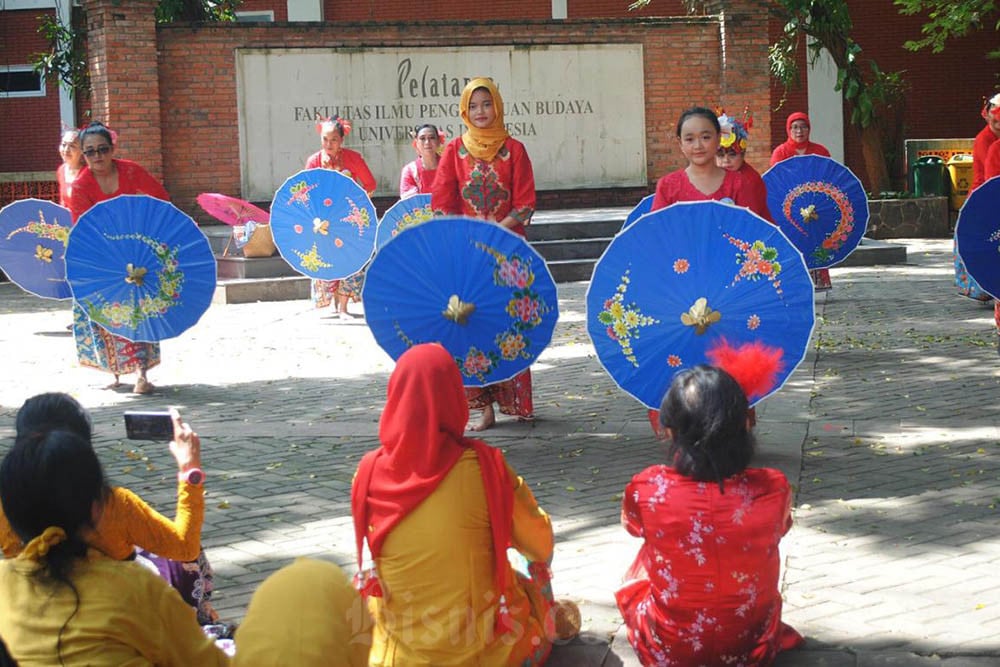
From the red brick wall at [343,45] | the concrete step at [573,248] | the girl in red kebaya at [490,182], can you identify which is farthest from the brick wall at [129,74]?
the girl in red kebaya at [490,182]

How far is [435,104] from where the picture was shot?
765 inches

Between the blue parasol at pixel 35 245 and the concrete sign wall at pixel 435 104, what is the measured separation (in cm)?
589

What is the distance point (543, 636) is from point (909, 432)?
4014mm

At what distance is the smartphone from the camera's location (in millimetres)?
3727

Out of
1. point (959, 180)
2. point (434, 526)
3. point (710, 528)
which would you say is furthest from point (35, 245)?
point (959, 180)

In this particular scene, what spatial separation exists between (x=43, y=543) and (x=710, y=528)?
6.37 ft

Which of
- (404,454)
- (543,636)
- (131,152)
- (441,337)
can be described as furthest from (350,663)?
(131,152)

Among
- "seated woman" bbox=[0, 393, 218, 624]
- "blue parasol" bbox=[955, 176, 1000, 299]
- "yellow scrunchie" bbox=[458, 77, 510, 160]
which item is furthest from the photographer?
"blue parasol" bbox=[955, 176, 1000, 299]

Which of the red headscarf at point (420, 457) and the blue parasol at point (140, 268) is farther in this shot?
the blue parasol at point (140, 268)

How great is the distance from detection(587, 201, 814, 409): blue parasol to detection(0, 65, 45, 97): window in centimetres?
2411

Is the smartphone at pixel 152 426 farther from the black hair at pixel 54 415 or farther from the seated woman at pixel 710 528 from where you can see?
the seated woman at pixel 710 528

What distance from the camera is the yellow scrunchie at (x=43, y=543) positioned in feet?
9.73

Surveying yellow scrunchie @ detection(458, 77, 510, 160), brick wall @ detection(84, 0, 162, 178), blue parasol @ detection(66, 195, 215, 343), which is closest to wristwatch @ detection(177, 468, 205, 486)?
yellow scrunchie @ detection(458, 77, 510, 160)

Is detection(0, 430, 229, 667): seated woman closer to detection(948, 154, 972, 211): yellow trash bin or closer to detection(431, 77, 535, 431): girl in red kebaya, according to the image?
detection(431, 77, 535, 431): girl in red kebaya
